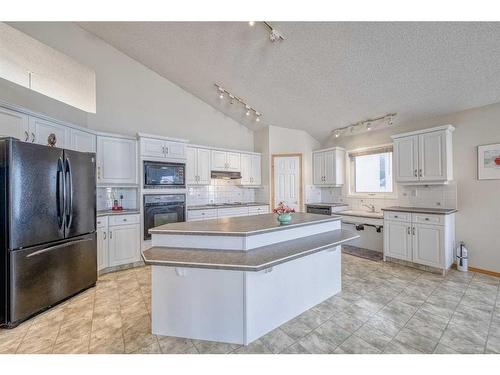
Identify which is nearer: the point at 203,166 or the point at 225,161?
the point at 203,166

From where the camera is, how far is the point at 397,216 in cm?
384

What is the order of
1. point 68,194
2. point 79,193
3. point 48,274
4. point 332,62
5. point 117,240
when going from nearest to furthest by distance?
point 48,274
point 68,194
point 79,193
point 332,62
point 117,240

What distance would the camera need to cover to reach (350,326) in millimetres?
2135

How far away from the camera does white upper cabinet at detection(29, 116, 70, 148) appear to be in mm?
2760

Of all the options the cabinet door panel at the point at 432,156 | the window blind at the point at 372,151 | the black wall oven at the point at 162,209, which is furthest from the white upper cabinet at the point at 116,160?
the cabinet door panel at the point at 432,156

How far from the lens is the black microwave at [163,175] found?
13.0ft

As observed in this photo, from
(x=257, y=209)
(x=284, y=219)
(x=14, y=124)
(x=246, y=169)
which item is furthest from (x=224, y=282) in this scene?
(x=246, y=169)

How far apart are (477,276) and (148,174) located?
17.8ft

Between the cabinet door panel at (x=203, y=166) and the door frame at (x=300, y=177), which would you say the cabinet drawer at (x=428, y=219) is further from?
the cabinet door panel at (x=203, y=166)

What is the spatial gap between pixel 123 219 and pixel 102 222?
296mm

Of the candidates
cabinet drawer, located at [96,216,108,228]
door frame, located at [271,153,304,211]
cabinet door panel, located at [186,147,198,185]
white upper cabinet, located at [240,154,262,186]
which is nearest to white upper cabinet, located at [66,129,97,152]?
cabinet drawer, located at [96,216,108,228]

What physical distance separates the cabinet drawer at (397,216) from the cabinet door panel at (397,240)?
7 centimetres

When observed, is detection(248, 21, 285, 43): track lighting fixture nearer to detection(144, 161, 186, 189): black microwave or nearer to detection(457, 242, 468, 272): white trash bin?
detection(144, 161, 186, 189): black microwave

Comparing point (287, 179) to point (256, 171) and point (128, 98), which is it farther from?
point (128, 98)
